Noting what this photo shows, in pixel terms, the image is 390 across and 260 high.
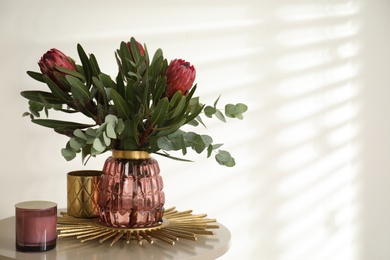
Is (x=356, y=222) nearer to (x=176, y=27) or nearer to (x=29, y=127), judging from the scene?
(x=176, y=27)

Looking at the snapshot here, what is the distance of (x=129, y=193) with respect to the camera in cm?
136

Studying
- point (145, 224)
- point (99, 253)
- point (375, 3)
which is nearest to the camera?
point (99, 253)

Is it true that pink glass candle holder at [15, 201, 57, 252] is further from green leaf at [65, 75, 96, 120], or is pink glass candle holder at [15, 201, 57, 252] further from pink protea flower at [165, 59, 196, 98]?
pink protea flower at [165, 59, 196, 98]

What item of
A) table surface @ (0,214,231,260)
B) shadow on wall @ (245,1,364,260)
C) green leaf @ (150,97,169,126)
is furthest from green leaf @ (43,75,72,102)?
shadow on wall @ (245,1,364,260)

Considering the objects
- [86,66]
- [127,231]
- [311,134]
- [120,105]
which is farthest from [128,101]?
[311,134]

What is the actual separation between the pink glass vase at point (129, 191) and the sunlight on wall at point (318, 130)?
944mm

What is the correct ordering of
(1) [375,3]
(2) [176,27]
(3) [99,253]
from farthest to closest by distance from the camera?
1. (1) [375,3]
2. (2) [176,27]
3. (3) [99,253]

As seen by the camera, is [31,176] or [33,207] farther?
[31,176]

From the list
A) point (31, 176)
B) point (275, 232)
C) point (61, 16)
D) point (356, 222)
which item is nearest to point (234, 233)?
point (275, 232)

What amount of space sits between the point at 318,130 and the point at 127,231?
1.15 meters

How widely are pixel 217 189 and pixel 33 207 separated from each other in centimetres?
98

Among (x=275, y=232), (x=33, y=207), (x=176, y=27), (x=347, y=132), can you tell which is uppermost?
(x=176, y=27)

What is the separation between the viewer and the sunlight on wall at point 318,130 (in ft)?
7.36

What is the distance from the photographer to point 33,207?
1250 millimetres
